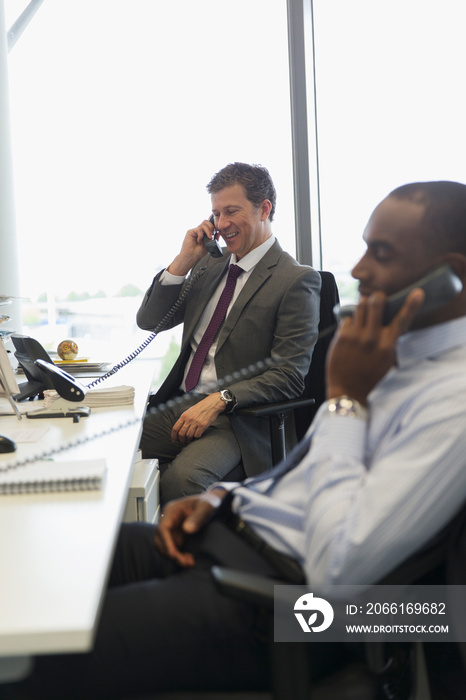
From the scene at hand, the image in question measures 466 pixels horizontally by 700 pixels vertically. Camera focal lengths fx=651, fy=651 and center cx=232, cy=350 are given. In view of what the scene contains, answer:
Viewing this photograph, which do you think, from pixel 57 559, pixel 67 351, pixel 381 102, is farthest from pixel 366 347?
pixel 381 102

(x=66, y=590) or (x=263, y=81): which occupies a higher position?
(x=263, y=81)

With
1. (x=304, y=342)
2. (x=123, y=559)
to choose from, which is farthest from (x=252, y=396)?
(x=123, y=559)

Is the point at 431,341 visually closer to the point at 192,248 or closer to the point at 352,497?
the point at 352,497

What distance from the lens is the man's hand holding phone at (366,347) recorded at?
99cm

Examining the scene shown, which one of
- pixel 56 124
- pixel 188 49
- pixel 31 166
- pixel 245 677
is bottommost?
pixel 245 677

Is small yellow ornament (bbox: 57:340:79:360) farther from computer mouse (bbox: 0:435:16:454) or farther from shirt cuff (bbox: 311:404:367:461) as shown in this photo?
shirt cuff (bbox: 311:404:367:461)

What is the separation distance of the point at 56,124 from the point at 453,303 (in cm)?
303

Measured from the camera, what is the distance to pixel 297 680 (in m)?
0.88

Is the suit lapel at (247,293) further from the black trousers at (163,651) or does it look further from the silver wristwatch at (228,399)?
the black trousers at (163,651)

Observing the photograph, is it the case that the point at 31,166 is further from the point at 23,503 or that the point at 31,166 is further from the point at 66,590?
the point at 66,590

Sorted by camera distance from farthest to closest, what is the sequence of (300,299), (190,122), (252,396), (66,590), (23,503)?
1. (190,122)
2. (300,299)
3. (252,396)
4. (23,503)
5. (66,590)

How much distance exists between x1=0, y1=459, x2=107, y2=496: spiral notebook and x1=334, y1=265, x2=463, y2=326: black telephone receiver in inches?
24.2

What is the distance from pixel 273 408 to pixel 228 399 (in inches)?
9.3

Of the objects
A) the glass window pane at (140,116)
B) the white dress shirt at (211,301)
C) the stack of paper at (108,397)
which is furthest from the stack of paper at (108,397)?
the glass window pane at (140,116)
